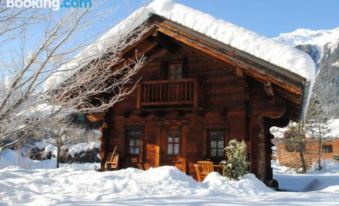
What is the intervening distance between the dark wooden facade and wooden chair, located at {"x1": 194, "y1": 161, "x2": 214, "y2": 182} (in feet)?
2.73

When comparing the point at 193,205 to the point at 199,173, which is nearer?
the point at 193,205

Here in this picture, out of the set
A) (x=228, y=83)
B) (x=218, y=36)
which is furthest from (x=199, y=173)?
(x=218, y=36)

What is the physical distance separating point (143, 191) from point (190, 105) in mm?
4663

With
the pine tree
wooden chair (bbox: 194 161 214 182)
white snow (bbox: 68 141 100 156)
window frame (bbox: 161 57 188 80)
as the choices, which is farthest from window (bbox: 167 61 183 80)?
white snow (bbox: 68 141 100 156)

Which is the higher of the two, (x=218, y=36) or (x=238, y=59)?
(x=218, y=36)

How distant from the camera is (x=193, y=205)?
6469mm

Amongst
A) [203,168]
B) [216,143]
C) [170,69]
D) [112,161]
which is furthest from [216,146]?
[112,161]

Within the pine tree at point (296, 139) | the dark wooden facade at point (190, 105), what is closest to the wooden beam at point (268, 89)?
the dark wooden facade at point (190, 105)

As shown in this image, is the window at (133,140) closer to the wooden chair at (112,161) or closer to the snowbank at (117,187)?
the wooden chair at (112,161)

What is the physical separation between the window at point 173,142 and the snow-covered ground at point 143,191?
116 inches

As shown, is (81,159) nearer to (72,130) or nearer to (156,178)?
(72,130)

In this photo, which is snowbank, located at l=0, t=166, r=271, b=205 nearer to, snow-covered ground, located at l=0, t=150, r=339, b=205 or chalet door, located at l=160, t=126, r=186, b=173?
snow-covered ground, located at l=0, t=150, r=339, b=205

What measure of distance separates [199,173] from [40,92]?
7.15 meters

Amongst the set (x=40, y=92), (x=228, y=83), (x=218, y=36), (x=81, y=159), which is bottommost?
(x=81, y=159)
